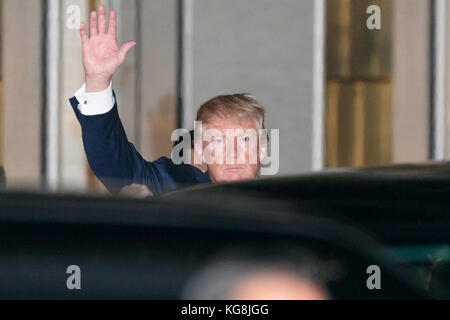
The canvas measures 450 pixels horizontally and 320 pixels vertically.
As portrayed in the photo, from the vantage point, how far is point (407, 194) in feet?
7.65

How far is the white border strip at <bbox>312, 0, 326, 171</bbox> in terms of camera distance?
963cm

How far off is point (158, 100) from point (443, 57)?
8.95 feet

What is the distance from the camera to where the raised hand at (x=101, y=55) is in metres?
4.04

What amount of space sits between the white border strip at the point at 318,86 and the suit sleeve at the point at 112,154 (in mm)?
5712

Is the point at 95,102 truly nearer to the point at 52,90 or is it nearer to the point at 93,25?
the point at 93,25

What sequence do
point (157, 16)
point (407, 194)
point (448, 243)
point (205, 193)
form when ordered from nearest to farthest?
point (448, 243) → point (407, 194) → point (205, 193) → point (157, 16)

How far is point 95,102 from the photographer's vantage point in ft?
13.2

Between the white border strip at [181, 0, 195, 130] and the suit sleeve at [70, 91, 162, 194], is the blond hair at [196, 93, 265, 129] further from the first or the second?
the white border strip at [181, 0, 195, 130]

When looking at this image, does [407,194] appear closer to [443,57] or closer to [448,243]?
[448,243]

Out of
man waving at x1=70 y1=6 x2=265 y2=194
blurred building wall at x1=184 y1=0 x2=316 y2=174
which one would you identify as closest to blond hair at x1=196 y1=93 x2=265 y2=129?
man waving at x1=70 y1=6 x2=265 y2=194

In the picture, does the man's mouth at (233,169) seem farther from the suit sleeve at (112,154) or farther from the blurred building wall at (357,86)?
the blurred building wall at (357,86)

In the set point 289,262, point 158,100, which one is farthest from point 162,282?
point 158,100

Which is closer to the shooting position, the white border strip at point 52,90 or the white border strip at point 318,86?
the white border strip at point 52,90

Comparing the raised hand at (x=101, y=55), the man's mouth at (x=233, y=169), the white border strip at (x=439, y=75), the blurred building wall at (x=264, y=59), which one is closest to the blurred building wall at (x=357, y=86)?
the blurred building wall at (x=264, y=59)
